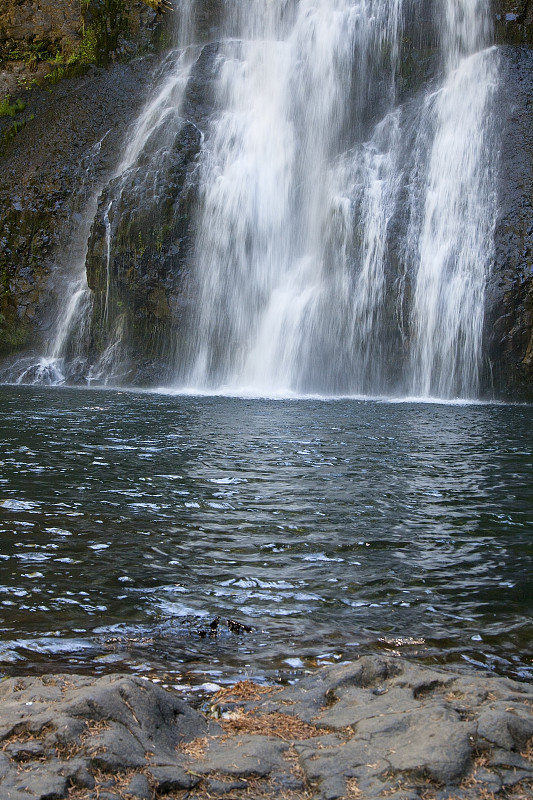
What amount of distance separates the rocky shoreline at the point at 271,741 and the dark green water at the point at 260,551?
70 cm

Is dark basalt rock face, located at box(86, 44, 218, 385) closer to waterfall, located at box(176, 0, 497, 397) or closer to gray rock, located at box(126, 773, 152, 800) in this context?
waterfall, located at box(176, 0, 497, 397)

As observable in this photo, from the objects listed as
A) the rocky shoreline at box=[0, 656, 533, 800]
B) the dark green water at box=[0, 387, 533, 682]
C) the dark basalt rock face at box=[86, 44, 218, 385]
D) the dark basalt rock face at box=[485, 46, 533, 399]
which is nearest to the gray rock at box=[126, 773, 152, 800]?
the rocky shoreline at box=[0, 656, 533, 800]

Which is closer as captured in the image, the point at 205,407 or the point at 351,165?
the point at 205,407

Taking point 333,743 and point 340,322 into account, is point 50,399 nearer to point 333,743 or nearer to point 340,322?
point 340,322

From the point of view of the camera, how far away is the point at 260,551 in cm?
682

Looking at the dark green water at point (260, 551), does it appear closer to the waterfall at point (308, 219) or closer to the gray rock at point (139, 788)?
the gray rock at point (139, 788)

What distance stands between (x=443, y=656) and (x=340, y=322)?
21194mm

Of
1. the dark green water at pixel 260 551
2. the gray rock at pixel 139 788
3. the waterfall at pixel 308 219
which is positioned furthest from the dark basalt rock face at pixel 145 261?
the gray rock at pixel 139 788

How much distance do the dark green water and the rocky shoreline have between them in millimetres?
703

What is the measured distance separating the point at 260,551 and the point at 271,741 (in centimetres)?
343

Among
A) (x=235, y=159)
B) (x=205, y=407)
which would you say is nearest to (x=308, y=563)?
(x=205, y=407)

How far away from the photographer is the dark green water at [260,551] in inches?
190

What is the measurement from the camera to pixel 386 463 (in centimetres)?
1117

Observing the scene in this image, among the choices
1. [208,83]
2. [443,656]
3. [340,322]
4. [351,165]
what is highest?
[208,83]
